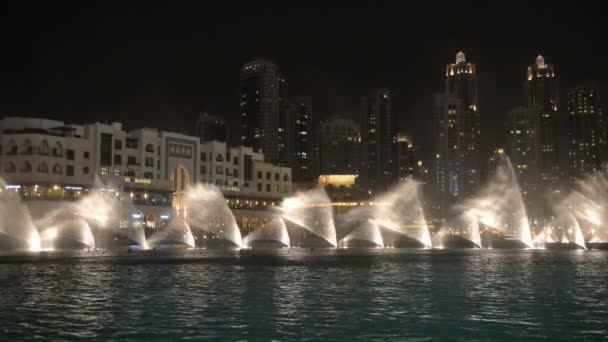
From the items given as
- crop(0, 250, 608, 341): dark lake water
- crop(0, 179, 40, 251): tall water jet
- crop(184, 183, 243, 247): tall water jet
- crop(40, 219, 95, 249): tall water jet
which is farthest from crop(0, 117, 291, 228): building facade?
crop(0, 250, 608, 341): dark lake water

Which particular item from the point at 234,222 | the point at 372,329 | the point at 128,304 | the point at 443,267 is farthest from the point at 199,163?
the point at 372,329

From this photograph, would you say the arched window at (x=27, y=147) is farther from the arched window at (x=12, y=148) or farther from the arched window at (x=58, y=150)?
the arched window at (x=58, y=150)

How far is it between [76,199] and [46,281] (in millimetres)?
79545

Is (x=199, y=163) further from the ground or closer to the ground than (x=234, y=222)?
further from the ground

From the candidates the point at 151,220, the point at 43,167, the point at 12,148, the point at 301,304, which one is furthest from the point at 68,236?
the point at 301,304

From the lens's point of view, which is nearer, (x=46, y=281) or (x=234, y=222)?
(x=46, y=281)

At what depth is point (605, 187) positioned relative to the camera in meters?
173

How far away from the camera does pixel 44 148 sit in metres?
122

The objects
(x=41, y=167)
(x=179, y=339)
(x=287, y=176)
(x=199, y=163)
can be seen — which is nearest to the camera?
(x=179, y=339)

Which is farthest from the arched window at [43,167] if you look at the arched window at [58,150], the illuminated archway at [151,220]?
the illuminated archway at [151,220]

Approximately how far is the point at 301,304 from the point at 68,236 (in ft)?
285

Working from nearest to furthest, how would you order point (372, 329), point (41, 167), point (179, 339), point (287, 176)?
point (179, 339) → point (372, 329) → point (41, 167) → point (287, 176)

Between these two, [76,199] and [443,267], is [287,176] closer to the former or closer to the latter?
[76,199]

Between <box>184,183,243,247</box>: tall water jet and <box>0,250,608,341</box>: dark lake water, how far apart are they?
292 feet
